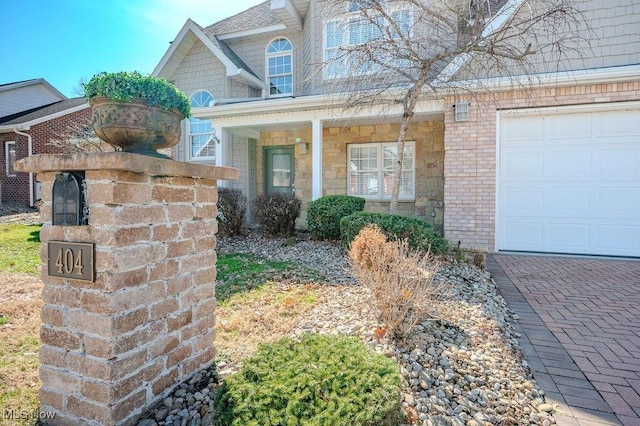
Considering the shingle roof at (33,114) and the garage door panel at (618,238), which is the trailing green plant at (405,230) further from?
the shingle roof at (33,114)

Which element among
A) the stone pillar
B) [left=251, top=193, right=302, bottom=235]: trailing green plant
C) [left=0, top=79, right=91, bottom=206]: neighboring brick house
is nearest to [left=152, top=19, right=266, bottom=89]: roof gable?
[left=251, top=193, right=302, bottom=235]: trailing green plant

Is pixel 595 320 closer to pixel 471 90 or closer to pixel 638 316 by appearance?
pixel 638 316

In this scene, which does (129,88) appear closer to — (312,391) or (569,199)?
(312,391)

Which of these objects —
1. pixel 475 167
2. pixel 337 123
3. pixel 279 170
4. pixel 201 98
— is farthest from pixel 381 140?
pixel 201 98

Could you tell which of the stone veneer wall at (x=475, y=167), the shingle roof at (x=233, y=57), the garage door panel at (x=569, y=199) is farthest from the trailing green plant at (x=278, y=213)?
the garage door panel at (x=569, y=199)

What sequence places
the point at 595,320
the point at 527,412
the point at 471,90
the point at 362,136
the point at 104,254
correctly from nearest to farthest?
the point at 104,254, the point at 527,412, the point at 595,320, the point at 471,90, the point at 362,136

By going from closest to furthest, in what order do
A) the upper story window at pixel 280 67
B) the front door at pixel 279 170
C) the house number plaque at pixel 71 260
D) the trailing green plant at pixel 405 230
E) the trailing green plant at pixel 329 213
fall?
the house number plaque at pixel 71 260 < the trailing green plant at pixel 405 230 < the trailing green plant at pixel 329 213 < the front door at pixel 279 170 < the upper story window at pixel 280 67

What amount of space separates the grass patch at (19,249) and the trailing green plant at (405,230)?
4.97 meters

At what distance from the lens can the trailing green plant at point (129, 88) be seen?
5.88ft

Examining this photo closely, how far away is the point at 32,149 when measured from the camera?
15.3 meters

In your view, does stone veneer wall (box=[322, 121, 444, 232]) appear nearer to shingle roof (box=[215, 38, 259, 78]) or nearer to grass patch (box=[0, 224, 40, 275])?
shingle roof (box=[215, 38, 259, 78])

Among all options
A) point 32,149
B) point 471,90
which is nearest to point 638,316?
point 471,90

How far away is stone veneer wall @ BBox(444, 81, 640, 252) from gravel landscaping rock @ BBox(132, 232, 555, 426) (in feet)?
9.22

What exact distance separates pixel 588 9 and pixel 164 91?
7682 millimetres
